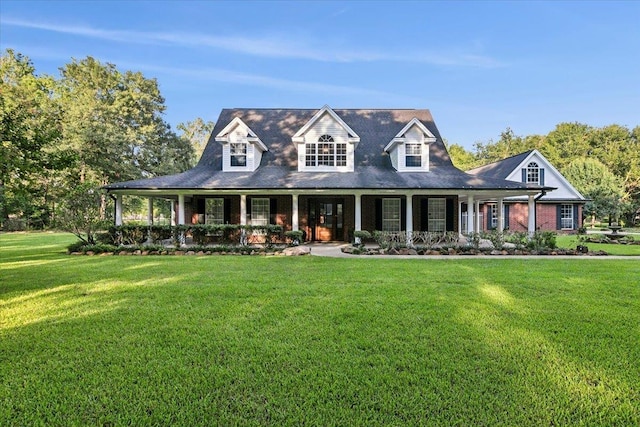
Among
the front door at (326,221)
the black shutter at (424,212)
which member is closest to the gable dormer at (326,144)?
the front door at (326,221)

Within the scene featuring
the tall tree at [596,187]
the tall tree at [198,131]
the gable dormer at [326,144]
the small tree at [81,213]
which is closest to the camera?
the small tree at [81,213]

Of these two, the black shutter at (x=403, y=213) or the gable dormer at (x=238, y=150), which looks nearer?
the gable dormer at (x=238, y=150)

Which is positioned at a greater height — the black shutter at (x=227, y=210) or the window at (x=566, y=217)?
the black shutter at (x=227, y=210)

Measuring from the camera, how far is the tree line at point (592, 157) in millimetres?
30266

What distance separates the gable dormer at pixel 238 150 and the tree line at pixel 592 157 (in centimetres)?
3151

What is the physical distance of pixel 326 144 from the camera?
54.0 ft

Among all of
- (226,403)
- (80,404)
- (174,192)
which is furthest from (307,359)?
(174,192)

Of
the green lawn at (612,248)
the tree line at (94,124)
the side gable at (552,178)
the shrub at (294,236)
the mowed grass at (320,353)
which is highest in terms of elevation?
the tree line at (94,124)

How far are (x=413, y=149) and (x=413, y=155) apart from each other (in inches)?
12.3

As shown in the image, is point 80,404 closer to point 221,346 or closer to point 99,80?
point 221,346

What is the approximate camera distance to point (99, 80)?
33344 millimetres

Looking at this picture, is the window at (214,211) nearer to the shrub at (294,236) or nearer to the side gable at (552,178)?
the shrub at (294,236)

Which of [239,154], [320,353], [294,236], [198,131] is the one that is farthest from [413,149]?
[198,131]

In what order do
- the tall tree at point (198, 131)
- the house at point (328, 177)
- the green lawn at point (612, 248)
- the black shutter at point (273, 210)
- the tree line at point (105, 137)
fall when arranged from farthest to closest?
the tall tree at point (198, 131) → the tree line at point (105, 137) → the black shutter at point (273, 210) → the house at point (328, 177) → the green lawn at point (612, 248)
